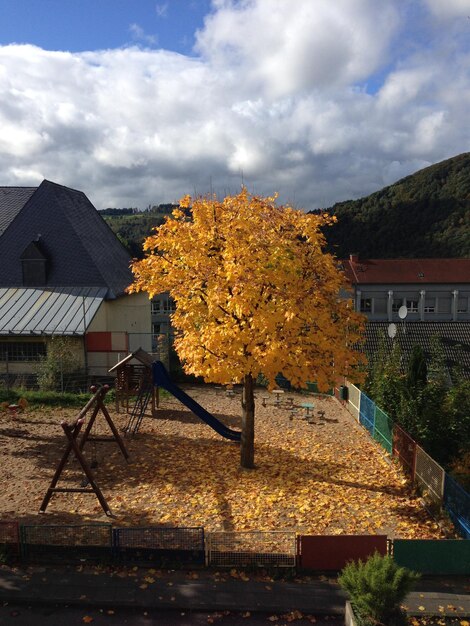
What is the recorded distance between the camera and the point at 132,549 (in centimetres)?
930

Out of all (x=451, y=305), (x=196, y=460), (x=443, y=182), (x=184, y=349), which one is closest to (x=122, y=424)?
(x=196, y=460)

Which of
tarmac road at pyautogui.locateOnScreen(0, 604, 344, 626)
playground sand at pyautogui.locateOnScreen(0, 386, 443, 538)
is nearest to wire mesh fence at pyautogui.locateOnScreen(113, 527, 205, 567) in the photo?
tarmac road at pyautogui.locateOnScreen(0, 604, 344, 626)

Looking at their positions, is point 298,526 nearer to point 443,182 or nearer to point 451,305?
point 451,305

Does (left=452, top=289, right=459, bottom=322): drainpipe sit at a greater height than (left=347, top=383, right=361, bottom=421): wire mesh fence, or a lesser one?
greater

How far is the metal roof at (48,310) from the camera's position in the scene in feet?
83.3

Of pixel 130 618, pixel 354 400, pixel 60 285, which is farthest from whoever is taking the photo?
pixel 60 285

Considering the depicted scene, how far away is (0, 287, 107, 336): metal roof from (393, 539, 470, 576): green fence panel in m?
20.0

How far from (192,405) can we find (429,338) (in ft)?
54.1

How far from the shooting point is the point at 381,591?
701cm

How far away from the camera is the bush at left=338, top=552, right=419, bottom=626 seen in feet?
23.0

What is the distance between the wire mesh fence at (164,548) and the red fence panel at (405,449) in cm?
682

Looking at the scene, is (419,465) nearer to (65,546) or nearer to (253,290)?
(253,290)

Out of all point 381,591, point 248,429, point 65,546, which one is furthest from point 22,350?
point 381,591

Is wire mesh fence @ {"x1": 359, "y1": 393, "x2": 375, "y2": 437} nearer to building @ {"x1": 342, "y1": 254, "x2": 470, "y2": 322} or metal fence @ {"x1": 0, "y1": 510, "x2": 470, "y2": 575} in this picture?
metal fence @ {"x1": 0, "y1": 510, "x2": 470, "y2": 575}
